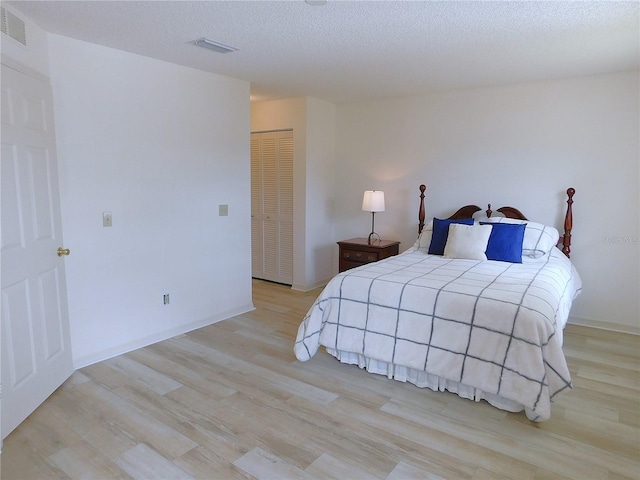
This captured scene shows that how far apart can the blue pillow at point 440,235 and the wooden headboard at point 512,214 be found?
26 centimetres

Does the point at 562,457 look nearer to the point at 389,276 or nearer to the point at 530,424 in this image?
the point at 530,424

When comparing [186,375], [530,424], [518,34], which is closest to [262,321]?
[186,375]

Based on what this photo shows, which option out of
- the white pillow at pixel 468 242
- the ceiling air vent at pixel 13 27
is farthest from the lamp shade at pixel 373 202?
the ceiling air vent at pixel 13 27

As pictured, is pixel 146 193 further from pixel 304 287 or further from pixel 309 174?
pixel 304 287

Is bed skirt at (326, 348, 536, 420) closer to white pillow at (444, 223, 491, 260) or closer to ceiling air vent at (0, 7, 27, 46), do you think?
white pillow at (444, 223, 491, 260)

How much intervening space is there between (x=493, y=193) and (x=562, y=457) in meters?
2.77

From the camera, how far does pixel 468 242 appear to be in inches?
147

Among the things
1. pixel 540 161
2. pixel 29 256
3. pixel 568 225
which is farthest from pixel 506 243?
pixel 29 256

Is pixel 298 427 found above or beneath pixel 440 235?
beneath

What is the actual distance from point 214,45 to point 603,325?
4.09 m

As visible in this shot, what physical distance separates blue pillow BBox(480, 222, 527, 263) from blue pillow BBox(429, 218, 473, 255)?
1.22 ft

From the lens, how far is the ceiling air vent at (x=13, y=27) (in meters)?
2.29

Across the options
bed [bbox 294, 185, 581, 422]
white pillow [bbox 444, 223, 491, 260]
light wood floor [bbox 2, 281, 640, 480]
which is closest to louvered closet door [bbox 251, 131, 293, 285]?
bed [bbox 294, 185, 581, 422]

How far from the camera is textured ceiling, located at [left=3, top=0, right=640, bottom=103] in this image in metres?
2.32
